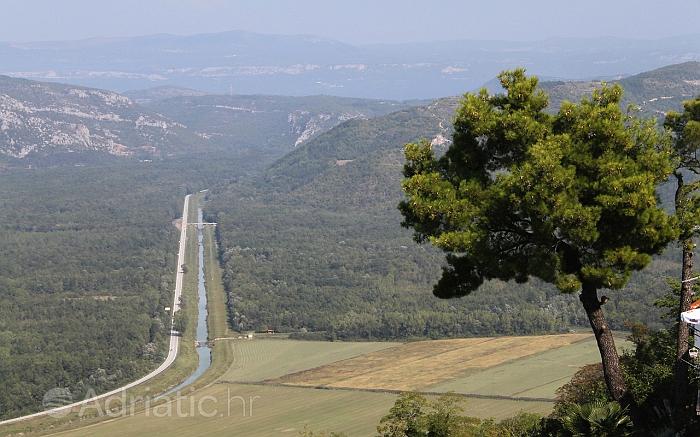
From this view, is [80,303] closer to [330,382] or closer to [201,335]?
[201,335]

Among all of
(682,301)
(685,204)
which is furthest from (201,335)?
(685,204)

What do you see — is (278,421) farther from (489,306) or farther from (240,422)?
(489,306)

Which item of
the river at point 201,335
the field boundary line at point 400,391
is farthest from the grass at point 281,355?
the river at point 201,335

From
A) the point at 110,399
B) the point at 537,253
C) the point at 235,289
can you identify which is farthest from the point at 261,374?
the point at 537,253

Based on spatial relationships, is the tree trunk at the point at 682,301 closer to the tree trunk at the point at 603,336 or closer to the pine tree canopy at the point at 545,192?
the pine tree canopy at the point at 545,192

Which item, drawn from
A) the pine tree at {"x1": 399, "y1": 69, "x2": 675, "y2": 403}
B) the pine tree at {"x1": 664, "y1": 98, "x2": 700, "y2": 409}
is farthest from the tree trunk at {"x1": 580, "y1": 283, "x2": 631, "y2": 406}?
the pine tree at {"x1": 664, "y1": 98, "x2": 700, "y2": 409}
